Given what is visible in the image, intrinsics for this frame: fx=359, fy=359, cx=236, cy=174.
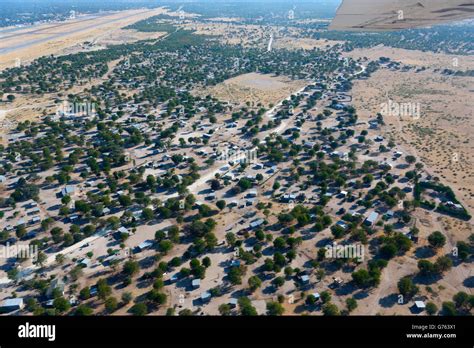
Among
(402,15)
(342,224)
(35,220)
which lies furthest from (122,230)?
(402,15)

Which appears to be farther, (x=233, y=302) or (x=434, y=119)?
(x=434, y=119)

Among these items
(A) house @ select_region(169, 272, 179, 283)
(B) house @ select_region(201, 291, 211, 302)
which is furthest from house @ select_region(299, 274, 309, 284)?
(A) house @ select_region(169, 272, 179, 283)

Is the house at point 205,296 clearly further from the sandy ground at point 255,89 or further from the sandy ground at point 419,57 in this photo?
the sandy ground at point 419,57

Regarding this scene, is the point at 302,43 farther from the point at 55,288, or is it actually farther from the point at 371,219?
the point at 55,288

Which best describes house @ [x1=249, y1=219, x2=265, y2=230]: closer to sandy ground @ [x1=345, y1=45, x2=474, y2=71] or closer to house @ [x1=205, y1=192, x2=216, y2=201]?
house @ [x1=205, y1=192, x2=216, y2=201]

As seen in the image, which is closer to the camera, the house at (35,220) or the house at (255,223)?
the house at (255,223)

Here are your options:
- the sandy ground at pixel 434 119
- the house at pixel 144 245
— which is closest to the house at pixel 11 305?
the house at pixel 144 245
